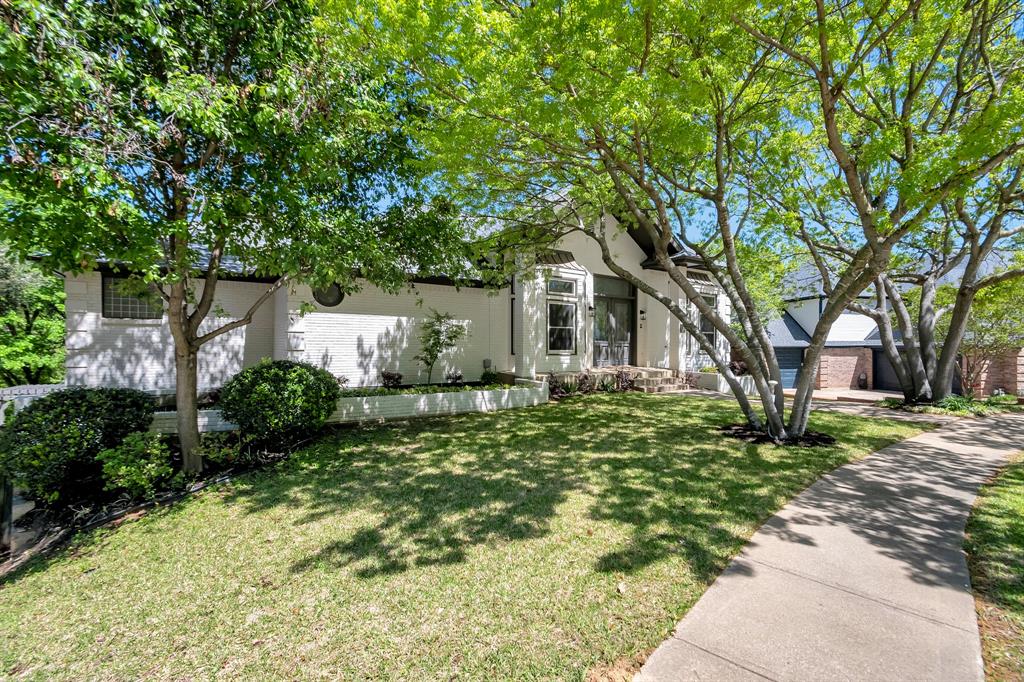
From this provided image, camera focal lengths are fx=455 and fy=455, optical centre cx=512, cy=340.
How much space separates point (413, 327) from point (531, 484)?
8.05m

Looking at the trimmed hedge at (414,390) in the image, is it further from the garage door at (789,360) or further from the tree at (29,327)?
the garage door at (789,360)

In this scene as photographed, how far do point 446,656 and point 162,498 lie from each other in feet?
15.4

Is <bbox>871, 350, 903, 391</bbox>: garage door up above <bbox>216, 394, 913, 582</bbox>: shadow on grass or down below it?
above

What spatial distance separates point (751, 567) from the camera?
11.5 feet

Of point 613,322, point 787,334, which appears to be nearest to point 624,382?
point 613,322

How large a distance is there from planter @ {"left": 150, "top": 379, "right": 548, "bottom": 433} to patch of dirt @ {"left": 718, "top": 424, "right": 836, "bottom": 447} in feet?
15.6

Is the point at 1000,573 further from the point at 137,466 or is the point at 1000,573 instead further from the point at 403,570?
the point at 137,466

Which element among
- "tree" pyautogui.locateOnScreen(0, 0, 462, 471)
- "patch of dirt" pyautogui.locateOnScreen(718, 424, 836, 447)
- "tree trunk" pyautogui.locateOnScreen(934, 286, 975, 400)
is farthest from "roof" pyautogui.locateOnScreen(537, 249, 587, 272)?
"tree trunk" pyautogui.locateOnScreen(934, 286, 975, 400)

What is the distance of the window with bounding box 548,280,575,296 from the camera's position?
1375 centimetres

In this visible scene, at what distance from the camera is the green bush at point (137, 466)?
5203 millimetres

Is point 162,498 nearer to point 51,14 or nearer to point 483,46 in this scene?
point 51,14

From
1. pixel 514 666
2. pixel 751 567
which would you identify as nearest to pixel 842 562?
pixel 751 567

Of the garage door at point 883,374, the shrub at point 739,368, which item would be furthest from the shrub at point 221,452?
the garage door at point 883,374

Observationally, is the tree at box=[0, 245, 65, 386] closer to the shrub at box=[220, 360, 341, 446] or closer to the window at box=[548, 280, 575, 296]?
the shrub at box=[220, 360, 341, 446]
